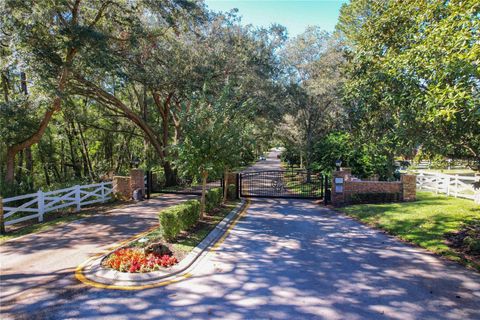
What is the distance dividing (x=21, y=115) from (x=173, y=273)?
9.89m

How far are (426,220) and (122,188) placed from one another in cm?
1328

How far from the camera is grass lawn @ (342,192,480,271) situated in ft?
26.0

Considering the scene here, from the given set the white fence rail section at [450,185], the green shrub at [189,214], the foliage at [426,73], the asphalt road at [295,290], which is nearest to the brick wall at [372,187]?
the white fence rail section at [450,185]

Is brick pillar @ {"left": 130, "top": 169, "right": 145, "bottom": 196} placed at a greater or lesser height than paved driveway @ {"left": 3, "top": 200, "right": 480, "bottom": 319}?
greater

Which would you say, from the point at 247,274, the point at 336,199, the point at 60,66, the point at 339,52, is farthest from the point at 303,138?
the point at 247,274

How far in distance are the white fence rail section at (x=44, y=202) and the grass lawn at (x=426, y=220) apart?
11.2 meters

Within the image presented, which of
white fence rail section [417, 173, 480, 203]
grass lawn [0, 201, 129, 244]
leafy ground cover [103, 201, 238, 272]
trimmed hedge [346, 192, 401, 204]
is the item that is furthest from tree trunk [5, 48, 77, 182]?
white fence rail section [417, 173, 480, 203]

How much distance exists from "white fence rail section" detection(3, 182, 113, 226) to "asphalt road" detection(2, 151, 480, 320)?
5680 millimetres

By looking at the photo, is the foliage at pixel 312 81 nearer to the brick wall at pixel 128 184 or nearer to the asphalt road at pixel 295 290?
the brick wall at pixel 128 184

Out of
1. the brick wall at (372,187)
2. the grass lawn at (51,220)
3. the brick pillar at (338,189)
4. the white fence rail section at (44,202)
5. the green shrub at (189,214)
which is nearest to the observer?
the green shrub at (189,214)

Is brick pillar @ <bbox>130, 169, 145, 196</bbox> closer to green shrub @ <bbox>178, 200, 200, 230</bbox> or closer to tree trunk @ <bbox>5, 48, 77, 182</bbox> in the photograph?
tree trunk @ <bbox>5, 48, 77, 182</bbox>

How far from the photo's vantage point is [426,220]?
1021 centimetres

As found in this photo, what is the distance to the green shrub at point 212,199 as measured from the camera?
12.0 meters

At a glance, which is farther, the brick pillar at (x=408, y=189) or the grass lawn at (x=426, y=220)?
the brick pillar at (x=408, y=189)
